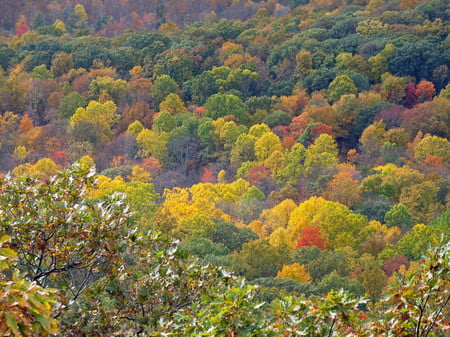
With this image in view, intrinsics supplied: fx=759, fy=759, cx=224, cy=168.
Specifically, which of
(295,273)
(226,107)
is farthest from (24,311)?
(226,107)

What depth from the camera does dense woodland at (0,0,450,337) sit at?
30.3ft

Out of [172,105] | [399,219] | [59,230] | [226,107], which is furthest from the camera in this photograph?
[172,105]

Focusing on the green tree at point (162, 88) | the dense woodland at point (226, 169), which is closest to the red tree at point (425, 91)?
the dense woodland at point (226, 169)

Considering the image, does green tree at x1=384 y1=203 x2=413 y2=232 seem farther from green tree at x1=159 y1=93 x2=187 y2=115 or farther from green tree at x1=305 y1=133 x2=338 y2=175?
green tree at x1=159 y1=93 x2=187 y2=115

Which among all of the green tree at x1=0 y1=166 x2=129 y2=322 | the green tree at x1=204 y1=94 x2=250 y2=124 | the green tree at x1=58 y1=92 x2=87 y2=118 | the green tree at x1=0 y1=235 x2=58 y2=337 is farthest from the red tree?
the green tree at x1=0 y1=235 x2=58 y2=337

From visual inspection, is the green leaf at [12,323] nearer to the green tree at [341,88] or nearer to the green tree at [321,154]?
the green tree at [321,154]

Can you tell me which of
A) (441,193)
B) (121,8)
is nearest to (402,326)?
(441,193)

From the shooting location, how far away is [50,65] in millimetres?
97688

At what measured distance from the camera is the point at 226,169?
229 ft

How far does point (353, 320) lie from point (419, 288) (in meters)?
0.81

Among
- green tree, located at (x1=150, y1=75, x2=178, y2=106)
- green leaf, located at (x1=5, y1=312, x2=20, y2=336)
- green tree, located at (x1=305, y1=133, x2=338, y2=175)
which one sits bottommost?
green tree, located at (x1=305, y1=133, x2=338, y2=175)

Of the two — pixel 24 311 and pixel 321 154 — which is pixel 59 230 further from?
pixel 321 154

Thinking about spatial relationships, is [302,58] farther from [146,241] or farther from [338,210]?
[146,241]

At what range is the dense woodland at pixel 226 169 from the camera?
925cm
